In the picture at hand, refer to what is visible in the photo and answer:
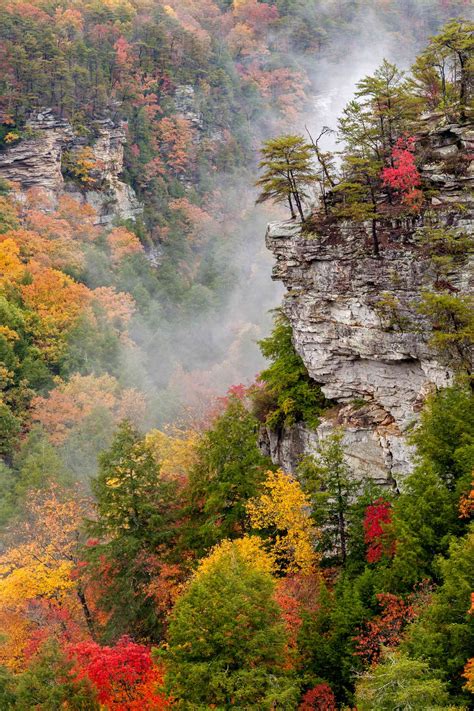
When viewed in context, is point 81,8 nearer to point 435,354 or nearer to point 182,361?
point 182,361

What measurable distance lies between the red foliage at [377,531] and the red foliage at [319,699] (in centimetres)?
429

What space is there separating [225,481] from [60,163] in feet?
179

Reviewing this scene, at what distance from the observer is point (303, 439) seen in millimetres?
27234

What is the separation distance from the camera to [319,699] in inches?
622

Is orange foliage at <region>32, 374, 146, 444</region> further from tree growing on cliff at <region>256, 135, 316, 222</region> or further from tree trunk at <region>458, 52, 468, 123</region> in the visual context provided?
tree trunk at <region>458, 52, 468, 123</region>

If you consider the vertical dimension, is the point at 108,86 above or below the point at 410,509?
above

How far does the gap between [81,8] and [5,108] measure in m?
20.3

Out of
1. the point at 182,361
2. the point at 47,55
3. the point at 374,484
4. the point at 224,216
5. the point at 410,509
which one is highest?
the point at 47,55

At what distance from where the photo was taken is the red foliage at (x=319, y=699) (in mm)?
15617

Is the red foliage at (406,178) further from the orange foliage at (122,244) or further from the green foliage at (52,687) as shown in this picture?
the orange foliage at (122,244)

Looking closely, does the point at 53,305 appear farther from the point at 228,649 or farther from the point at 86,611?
the point at 228,649

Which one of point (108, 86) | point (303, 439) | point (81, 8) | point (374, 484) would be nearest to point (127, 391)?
point (303, 439)

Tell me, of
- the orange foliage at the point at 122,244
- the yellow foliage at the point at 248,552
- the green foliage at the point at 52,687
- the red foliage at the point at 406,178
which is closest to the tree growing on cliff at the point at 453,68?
the red foliage at the point at 406,178

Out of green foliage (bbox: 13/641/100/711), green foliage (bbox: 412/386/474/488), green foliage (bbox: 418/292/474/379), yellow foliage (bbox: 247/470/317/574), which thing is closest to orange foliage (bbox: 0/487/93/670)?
green foliage (bbox: 13/641/100/711)
